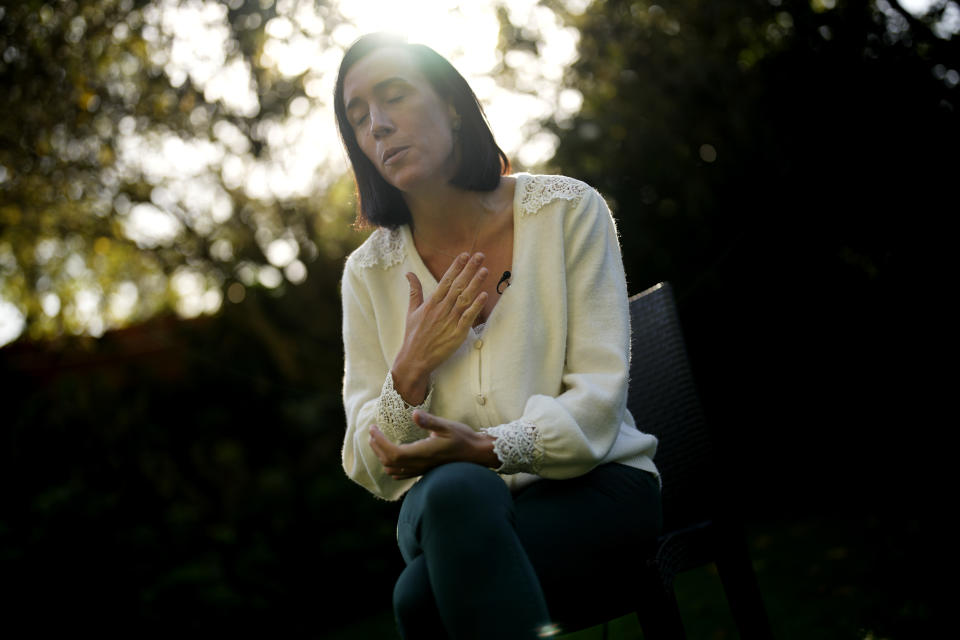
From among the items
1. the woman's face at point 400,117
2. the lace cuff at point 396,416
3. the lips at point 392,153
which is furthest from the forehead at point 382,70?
the lace cuff at point 396,416

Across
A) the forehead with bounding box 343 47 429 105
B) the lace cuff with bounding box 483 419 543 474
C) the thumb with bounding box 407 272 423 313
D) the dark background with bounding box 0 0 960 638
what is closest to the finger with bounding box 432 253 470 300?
the thumb with bounding box 407 272 423 313

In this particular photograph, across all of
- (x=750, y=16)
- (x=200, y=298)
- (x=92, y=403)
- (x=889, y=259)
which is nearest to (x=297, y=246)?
(x=200, y=298)

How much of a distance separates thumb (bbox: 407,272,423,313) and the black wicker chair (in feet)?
1.85

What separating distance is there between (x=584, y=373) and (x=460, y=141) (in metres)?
0.63

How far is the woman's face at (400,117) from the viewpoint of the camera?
69.2 inches

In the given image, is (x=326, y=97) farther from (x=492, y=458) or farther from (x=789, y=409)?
(x=492, y=458)

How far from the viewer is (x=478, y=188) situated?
1.85 metres

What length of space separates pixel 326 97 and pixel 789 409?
12.2 ft

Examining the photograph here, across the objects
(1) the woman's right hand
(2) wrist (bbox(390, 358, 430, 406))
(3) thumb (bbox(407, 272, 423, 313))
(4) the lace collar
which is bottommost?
(2) wrist (bbox(390, 358, 430, 406))

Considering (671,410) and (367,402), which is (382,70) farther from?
(671,410)

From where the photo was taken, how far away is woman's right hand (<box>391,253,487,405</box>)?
5.22 feet

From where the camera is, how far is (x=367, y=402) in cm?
176

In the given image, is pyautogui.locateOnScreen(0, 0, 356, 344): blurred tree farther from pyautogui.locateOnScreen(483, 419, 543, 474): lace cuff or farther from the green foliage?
pyautogui.locateOnScreen(483, 419, 543, 474): lace cuff

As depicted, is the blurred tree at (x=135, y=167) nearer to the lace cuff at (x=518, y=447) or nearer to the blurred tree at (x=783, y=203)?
the blurred tree at (x=783, y=203)
